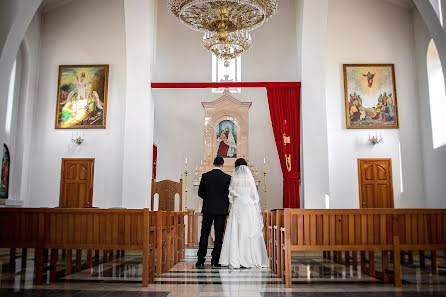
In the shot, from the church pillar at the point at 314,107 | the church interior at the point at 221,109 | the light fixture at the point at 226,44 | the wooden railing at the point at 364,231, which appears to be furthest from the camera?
the church interior at the point at 221,109

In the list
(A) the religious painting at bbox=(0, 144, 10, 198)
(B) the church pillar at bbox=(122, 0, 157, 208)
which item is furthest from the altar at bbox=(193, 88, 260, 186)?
(A) the religious painting at bbox=(0, 144, 10, 198)

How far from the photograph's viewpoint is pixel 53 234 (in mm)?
5266

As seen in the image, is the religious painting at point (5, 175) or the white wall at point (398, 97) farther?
the white wall at point (398, 97)

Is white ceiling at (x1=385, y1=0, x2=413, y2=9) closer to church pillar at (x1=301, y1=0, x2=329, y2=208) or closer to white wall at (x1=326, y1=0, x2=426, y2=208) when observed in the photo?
white wall at (x1=326, y1=0, x2=426, y2=208)

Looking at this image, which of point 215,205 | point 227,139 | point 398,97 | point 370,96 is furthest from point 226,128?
point 215,205

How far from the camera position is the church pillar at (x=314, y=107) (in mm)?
10062

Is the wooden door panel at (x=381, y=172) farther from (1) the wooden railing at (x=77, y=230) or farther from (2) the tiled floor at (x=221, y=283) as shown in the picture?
(1) the wooden railing at (x=77, y=230)

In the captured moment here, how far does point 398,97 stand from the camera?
11805 millimetres

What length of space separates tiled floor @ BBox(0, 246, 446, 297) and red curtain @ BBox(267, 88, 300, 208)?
3732 millimetres

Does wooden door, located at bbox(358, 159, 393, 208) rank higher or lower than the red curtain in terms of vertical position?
lower

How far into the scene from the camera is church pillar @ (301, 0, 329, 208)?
10.1 metres

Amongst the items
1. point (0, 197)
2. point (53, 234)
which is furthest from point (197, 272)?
point (0, 197)

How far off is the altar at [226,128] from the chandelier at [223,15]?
4474mm

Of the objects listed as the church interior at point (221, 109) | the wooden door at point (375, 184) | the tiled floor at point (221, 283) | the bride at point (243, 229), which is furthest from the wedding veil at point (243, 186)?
the wooden door at point (375, 184)
